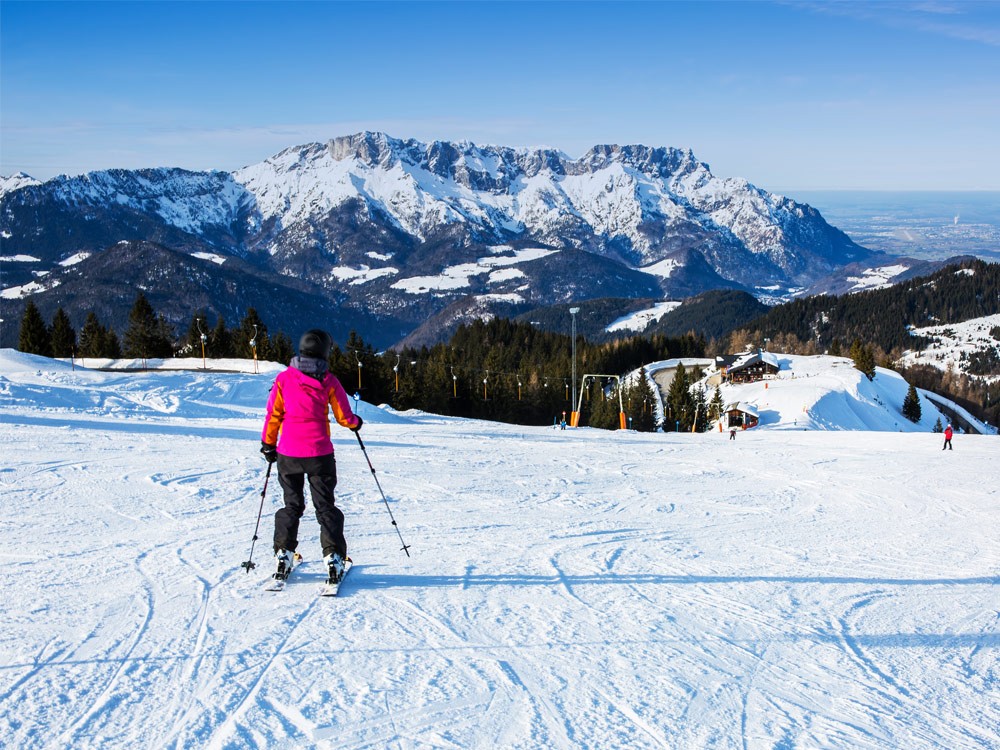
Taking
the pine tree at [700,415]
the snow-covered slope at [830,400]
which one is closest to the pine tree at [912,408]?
the snow-covered slope at [830,400]

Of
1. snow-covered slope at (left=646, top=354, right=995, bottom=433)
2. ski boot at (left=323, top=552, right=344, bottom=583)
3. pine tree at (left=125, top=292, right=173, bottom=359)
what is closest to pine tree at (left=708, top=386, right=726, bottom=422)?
snow-covered slope at (left=646, top=354, right=995, bottom=433)

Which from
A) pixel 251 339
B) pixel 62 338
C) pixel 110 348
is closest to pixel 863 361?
pixel 251 339

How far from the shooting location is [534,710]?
450 centimetres

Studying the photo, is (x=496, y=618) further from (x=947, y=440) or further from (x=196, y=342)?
(x=196, y=342)

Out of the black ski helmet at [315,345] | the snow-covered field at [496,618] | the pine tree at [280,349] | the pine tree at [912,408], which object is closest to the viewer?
the snow-covered field at [496,618]

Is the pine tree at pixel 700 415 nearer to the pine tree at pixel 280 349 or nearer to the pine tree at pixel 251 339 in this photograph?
the pine tree at pixel 280 349

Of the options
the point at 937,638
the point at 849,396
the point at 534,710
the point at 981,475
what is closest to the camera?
the point at 534,710

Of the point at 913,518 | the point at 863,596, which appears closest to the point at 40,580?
the point at 863,596

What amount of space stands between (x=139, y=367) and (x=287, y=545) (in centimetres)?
4517

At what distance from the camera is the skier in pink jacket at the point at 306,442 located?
6.32 metres

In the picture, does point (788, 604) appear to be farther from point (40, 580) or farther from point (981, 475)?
point (981, 475)

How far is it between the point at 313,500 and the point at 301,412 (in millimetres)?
734

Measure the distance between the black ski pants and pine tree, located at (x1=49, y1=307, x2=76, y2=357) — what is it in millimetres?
66209

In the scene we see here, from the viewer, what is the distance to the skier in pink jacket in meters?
6.32
